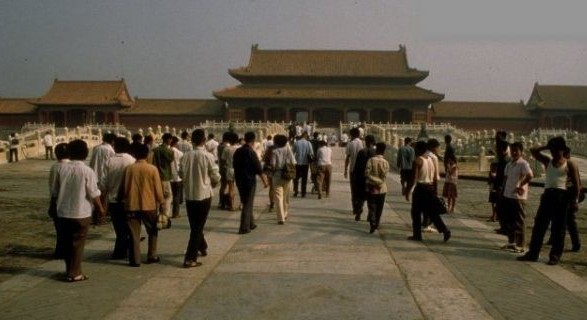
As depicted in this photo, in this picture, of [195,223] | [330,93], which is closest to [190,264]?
[195,223]

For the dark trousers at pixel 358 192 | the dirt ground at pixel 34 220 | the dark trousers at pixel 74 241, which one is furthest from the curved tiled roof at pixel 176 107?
the dark trousers at pixel 74 241

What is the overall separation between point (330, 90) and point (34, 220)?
47.1 metres

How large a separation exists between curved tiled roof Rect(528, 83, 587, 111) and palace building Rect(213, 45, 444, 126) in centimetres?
1082

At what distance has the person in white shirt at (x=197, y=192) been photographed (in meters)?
7.21

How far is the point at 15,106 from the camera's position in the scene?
6025 cm

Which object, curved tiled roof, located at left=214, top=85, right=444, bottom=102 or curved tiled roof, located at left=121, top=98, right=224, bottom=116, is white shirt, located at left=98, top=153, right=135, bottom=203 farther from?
curved tiled roof, located at left=121, top=98, right=224, bottom=116

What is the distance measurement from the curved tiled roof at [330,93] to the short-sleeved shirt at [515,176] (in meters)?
46.6

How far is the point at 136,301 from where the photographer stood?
A: 19.1ft

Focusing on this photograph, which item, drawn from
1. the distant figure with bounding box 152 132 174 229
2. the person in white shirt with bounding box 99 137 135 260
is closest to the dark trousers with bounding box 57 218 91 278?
the person in white shirt with bounding box 99 137 135 260

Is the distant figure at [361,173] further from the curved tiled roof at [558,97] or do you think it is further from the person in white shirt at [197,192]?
the curved tiled roof at [558,97]

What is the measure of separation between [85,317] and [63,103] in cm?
5793

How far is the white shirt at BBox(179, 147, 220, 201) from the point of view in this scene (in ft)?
24.3

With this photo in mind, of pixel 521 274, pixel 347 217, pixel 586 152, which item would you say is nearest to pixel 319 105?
pixel 586 152

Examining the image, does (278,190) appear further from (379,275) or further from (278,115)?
(278,115)
